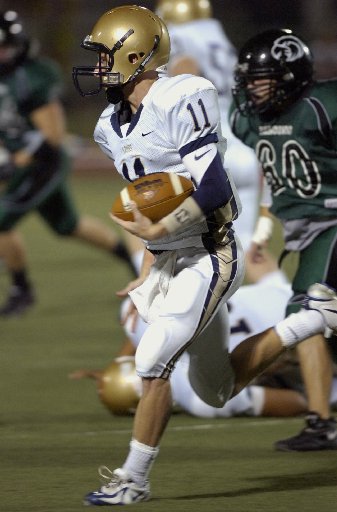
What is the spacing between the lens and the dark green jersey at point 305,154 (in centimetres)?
500

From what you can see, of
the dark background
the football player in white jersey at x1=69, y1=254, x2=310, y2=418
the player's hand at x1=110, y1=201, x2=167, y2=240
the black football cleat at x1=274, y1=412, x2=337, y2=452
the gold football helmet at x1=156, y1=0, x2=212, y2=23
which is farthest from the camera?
the dark background

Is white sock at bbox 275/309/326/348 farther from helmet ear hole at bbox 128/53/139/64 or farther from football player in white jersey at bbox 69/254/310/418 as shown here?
helmet ear hole at bbox 128/53/139/64

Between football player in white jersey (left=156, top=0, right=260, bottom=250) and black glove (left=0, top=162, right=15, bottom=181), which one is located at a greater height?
football player in white jersey (left=156, top=0, right=260, bottom=250)

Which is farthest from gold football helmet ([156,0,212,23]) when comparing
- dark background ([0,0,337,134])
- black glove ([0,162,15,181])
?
dark background ([0,0,337,134])

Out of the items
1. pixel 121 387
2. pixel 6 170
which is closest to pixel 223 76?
pixel 6 170

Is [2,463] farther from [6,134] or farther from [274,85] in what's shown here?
[6,134]

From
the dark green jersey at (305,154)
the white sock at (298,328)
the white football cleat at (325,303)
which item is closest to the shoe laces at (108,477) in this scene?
the white sock at (298,328)

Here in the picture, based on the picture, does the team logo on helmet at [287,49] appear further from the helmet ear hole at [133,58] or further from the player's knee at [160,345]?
the player's knee at [160,345]

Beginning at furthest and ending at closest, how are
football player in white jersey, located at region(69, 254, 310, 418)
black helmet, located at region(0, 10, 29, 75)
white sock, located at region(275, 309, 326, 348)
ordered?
black helmet, located at region(0, 10, 29, 75)
football player in white jersey, located at region(69, 254, 310, 418)
white sock, located at region(275, 309, 326, 348)

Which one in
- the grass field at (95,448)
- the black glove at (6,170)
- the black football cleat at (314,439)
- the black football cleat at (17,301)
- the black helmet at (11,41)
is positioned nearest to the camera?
the grass field at (95,448)

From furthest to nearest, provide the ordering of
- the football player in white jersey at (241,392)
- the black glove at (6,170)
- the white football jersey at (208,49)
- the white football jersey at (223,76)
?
the black glove at (6,170) → the white football jersey at (208,49) → the white football jersey at (223,76) → the football player in white jersey at (241,392)

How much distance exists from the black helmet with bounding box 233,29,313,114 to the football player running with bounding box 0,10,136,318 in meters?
3.58

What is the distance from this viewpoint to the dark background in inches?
719

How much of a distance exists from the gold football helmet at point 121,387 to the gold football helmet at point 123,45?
5.18ft
